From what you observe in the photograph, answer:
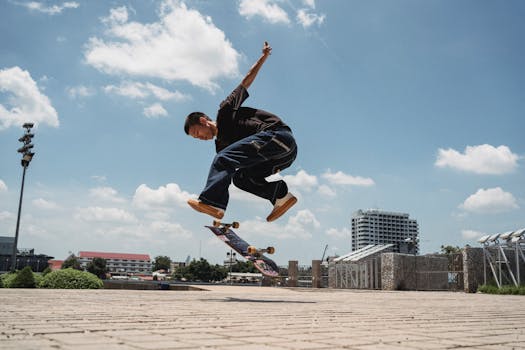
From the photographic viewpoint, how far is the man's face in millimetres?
5969

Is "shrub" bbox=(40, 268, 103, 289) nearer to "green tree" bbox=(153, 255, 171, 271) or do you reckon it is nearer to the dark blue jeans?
the dark blue jeans

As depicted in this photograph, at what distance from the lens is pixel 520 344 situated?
2.33 metres

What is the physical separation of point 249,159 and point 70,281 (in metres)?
7.64

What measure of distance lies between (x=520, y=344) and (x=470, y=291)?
17450 millimetres

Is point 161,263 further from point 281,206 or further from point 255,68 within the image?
point 255,68

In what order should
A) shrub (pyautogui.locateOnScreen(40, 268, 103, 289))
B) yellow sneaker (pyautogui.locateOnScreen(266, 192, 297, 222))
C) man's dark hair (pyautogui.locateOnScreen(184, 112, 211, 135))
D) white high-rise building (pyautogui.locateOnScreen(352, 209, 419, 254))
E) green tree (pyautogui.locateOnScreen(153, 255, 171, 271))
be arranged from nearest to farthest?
1. man's dark hair (pyautogui.locateOnScreen(184, 112, 211, 135))
2. yellow sneaker (pyautogui.locateOnScreen(266, 192, 297, 222))
3. shrub (pyautogui.locateOnScreen(40, 268, 103, 289))
4. white high-rise building (pyautogui.locateOnScreen(352, 209, 419, 254))
5. green tree (pyautogui.locateOnScreen(153, 255, 171, 271))

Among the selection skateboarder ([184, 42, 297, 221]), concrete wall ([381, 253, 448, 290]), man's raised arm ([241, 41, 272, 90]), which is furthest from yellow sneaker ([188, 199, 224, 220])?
concrete wall ([381, 253, 448, 290])

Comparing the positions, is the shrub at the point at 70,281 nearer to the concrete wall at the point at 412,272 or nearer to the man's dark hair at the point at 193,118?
the man's dark hair at the point at 193,118

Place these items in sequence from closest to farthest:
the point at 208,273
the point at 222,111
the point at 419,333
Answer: the point at 419,333 → the point at 222,111 → the point at 208,273

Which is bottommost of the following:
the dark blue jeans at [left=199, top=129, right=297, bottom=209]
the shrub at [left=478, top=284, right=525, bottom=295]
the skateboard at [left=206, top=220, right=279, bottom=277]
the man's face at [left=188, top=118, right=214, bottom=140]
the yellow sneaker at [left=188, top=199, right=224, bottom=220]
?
the shrub at [left=478, top=284, right=525, bottom=295]

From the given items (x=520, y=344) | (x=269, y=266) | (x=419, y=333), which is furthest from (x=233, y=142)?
(x=520, y=344)

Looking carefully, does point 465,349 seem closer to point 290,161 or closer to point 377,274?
point 290,161

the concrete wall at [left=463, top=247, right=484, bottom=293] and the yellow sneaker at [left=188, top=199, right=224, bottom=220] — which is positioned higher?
the yellow sneaker at [left=188, top=199, right=224, bottom=220]

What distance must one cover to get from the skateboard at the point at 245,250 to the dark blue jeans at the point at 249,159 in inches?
37.9
